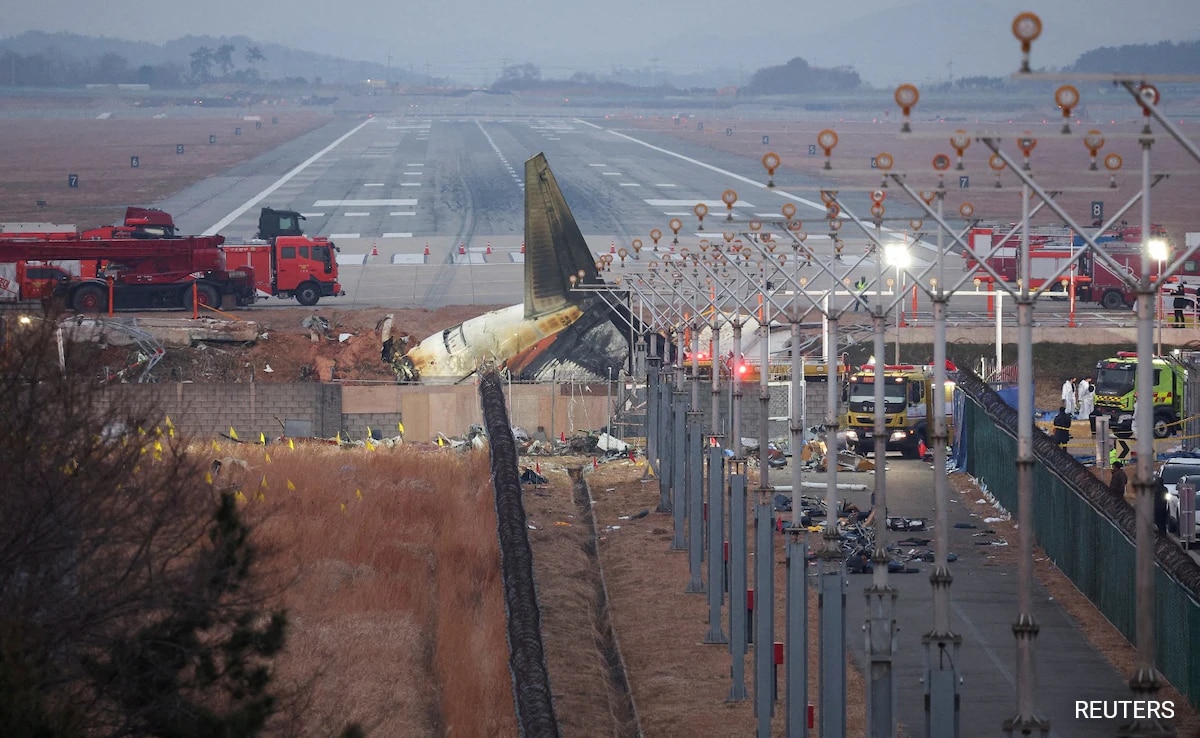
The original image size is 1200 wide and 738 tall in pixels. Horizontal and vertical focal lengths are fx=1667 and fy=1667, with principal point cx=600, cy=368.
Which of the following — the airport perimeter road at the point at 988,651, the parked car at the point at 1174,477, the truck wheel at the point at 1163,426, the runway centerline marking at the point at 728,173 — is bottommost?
the airport perimeter road at the point at 988,651

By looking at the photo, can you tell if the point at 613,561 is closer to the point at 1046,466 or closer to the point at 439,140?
the point at 1046,466

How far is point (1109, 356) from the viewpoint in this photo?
2584 inches

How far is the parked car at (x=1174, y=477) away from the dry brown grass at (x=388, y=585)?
1463 centimetres

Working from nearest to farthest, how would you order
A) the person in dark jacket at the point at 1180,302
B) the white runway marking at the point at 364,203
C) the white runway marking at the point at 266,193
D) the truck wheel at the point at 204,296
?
1. the person in dark jacket at the point at 1180,302
2. the truck wheel at the point at 204,296
3. the white runway marking at the point at 266,193
4. the white runway marking at the point at 364,203

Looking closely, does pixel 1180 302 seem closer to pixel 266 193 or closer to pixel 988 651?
pixel 988 651

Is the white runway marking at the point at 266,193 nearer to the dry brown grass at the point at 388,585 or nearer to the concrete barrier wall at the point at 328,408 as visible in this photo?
the concrete barrier wall at the point at 328,408

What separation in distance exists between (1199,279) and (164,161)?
12015 centimetres

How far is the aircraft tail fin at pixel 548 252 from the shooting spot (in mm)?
60719

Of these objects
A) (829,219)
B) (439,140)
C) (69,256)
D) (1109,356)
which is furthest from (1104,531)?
(439,140)

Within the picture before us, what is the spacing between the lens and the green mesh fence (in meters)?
24.3

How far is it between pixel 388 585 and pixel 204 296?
43.7 meters

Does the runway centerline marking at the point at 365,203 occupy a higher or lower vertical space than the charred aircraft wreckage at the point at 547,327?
higher

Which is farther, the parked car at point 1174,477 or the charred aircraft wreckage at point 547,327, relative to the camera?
the charred aircraft wreckage at point 547,327

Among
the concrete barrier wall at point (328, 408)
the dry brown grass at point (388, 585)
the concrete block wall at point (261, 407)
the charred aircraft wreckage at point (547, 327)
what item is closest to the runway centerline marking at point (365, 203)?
the charred aircraft wreckage at point (547, 327)
